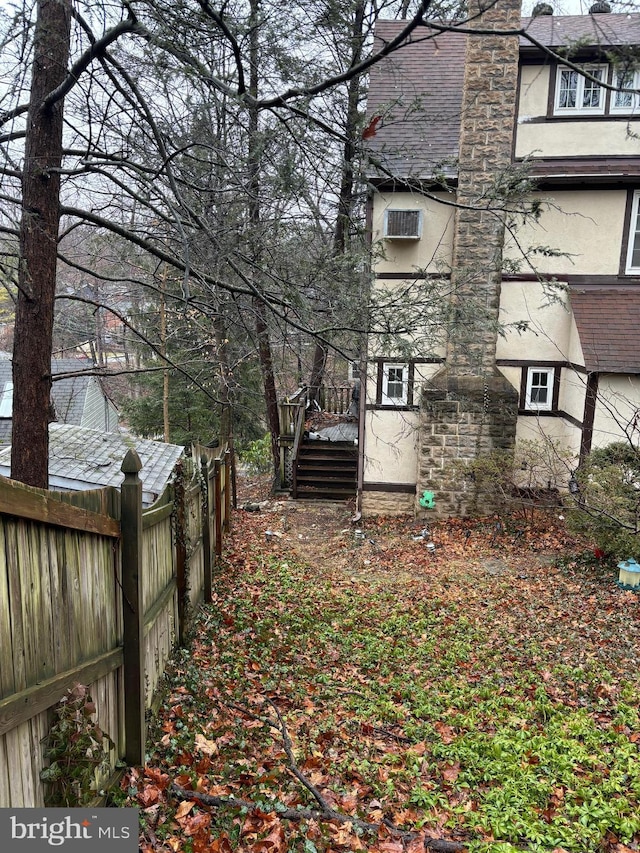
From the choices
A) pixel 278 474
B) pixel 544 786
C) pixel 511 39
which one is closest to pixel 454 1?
pixel 544 786

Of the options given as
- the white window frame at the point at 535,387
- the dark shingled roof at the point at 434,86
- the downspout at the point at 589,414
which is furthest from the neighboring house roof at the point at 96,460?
the downspout at the point at 589,414

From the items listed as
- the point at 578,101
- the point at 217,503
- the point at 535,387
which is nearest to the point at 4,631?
the point at 217,503

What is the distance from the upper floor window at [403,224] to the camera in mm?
10422

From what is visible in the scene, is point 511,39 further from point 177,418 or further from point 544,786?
point 177,418

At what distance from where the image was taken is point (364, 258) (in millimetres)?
6281

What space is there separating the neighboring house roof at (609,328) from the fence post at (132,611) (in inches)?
334

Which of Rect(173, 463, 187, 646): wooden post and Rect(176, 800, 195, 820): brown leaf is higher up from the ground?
Rect(173, 463, 187, 646): wooden post

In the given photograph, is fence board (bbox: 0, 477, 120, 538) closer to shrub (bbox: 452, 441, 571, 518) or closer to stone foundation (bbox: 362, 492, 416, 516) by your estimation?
shrub (bbox: 452, 441, 571, 518)

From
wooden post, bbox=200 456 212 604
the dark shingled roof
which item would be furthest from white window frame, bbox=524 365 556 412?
wooden post, bbox=200 456 212 604

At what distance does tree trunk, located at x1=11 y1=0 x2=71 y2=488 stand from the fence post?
1.62m

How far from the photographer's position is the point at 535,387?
11.0 meters

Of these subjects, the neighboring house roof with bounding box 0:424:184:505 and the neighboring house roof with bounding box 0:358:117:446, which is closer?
the neighboring house roof with bounding box 0:424:184:505

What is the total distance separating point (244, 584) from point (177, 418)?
523 inches

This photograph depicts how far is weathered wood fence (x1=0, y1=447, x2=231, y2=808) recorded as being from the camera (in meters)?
2.04
